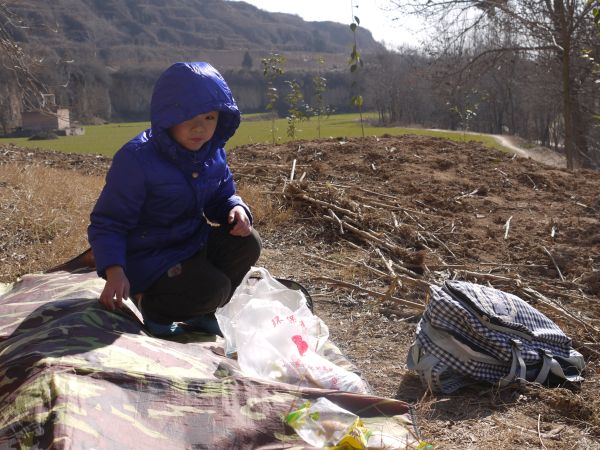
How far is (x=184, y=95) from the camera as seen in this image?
251 centimetres

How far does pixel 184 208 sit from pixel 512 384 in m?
1.50

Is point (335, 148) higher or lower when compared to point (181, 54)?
lower

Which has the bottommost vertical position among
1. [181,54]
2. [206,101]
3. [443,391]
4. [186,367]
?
[443,391]

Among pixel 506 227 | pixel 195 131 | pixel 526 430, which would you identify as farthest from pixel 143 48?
pixel 526 430

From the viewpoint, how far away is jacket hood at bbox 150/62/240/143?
251 cm

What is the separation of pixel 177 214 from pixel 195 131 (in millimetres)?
366

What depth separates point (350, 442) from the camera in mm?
1884

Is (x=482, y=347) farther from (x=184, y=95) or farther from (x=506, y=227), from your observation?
(x=506, y=227)

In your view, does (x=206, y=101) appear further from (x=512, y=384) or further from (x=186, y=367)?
(x=512, y=384)

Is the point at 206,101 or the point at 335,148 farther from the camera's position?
the point at 335,148

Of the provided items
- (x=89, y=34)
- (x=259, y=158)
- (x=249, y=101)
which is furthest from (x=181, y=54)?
(x=259, y=158)

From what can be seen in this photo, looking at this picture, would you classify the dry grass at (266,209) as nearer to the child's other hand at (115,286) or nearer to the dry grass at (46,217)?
the dry grass at (46,217)

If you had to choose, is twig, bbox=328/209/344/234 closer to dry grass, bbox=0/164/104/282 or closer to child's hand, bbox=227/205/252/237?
dry grass, bbox=0/164/104/282

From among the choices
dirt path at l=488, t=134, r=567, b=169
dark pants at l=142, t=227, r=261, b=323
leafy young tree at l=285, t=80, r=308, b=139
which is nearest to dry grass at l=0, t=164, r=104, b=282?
dark pants at l=142, t=227, r=261, b=323
